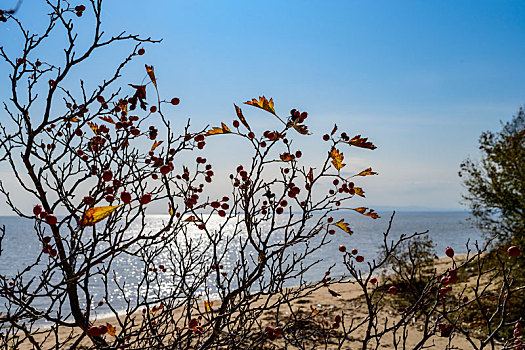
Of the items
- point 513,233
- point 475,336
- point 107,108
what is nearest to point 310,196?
point 107,108

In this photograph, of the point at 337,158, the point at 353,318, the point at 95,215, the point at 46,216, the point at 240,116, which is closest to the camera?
the point at 95,215

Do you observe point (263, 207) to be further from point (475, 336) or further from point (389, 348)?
point (475, 336)

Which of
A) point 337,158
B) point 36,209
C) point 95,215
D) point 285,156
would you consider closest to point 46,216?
point 36,209

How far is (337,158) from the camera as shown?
5.49ft

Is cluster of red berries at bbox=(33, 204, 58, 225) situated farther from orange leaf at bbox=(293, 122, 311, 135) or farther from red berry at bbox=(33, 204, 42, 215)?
orange leaf at bbox=(293, 122, 311, 135)

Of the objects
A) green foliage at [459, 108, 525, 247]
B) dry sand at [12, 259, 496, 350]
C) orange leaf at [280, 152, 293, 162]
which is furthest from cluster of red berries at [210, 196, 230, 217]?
green foliage at [459, 108, 525, 247]

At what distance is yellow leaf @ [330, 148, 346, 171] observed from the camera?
5.46 feet

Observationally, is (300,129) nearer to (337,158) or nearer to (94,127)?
(337,158)

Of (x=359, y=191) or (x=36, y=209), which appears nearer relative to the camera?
(x=36, y=209)

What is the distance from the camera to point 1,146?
1.97 metres

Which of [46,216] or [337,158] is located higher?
[337,158]

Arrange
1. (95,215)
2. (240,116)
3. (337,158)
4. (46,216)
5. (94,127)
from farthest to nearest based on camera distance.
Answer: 1. (94,127)
2. (337,158)
3. (240,116)
4. (46,216)
5. (95,215)

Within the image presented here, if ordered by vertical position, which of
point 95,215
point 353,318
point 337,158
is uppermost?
point 337,158

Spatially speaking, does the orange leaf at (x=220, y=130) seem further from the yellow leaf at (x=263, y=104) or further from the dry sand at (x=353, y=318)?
the dry sand at (x=353, y=318)
